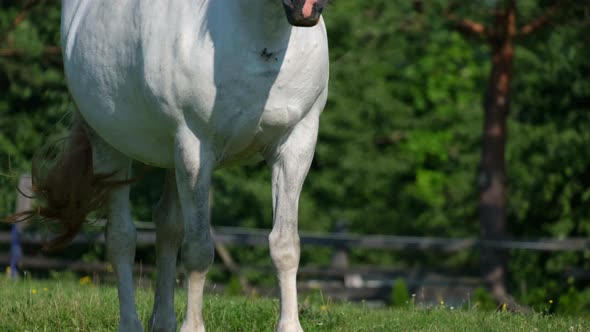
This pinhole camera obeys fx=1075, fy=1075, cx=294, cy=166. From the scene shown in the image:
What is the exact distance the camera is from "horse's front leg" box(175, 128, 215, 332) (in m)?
4.59

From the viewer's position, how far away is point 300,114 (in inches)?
180

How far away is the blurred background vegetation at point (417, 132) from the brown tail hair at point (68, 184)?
0.68 ft

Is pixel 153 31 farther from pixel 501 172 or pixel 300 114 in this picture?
pixel 501 172

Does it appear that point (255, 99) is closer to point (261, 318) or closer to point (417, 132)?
point (261, 318)

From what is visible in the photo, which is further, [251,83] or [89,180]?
[89,180]

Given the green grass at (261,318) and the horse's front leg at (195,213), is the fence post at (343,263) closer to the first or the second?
the green grass at (261,318)

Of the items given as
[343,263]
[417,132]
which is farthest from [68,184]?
[417,132]

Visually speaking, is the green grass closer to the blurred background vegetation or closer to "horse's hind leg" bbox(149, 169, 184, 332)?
"horse's hind leg" bbox(149, 169, 184, 332)

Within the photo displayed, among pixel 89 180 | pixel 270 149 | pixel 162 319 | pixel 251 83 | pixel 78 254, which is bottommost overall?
pixel 78 254

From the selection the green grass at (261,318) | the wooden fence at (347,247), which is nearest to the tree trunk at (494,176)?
the wooden fence at (347,247)

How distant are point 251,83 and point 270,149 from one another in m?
0.36

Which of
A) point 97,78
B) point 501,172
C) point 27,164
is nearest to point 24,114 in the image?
point 27,164

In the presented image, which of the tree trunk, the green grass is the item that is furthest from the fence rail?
the green grass

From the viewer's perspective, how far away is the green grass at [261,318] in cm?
551
